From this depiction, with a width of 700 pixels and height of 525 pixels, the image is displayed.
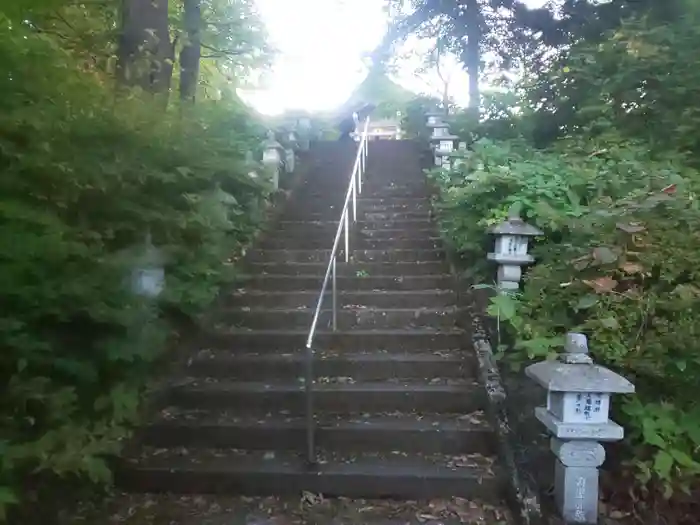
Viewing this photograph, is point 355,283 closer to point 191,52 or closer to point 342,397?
point 342,397

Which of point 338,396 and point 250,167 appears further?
point 250,167

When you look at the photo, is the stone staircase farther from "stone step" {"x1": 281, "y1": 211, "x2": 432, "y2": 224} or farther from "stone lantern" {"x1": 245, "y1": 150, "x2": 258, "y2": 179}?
"stone step" {"x1": 281, "y1": 211, "x2": 432, "y2": 224}

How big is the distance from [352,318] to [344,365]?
0.80m

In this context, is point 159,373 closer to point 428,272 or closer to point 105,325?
point 105,325

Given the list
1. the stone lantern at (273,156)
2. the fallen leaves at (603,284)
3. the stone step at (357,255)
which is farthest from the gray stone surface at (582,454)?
the stone lantern at (273,156)

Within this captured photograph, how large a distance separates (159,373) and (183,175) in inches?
63.3

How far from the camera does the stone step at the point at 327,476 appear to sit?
375 centimetres

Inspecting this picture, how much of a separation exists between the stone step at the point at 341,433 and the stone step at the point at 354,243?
305 cm

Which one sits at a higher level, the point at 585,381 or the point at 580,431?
the point at 585,381

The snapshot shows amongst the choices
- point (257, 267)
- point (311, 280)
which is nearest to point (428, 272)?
point (311, 280)

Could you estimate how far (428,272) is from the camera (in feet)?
21.3

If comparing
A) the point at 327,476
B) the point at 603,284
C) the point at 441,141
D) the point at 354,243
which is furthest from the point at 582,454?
the point at 441,141

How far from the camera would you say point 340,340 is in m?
5.22

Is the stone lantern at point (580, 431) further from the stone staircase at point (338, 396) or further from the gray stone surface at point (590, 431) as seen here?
the stone staircase at point (338, 396)
